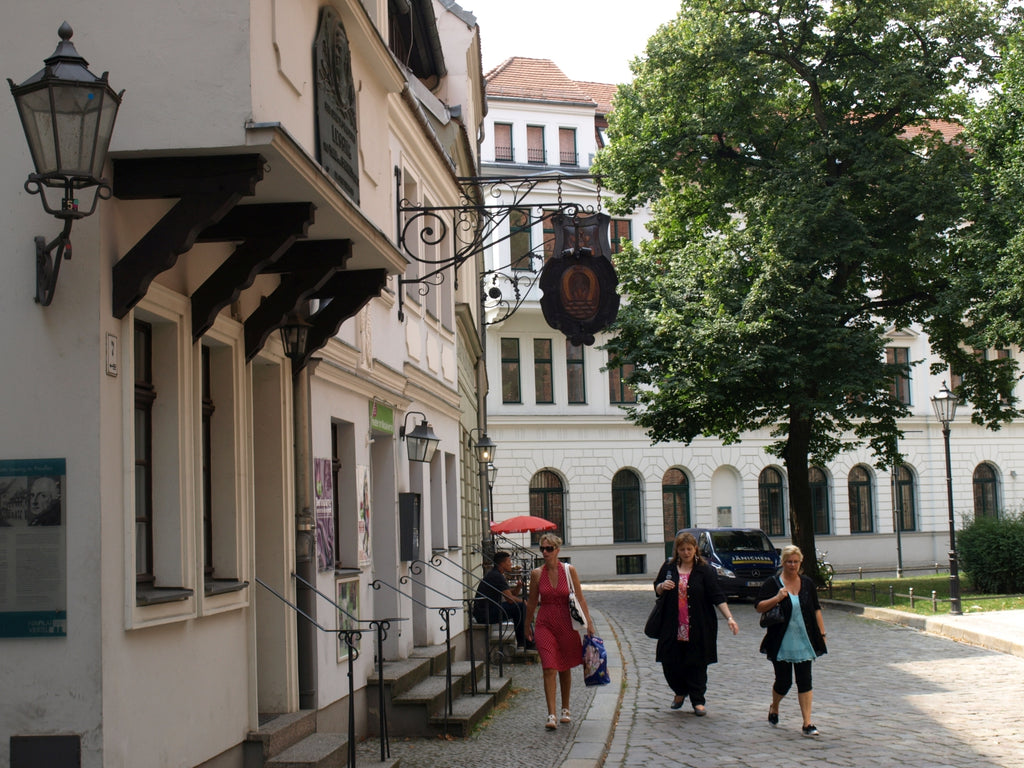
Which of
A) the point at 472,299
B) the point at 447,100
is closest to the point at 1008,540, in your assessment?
the point at 472,299

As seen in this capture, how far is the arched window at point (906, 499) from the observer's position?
51.5m

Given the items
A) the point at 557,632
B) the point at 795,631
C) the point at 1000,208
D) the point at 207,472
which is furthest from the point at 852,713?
the point at 1000,208

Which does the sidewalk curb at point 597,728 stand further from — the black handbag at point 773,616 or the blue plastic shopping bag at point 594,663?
the black handbag at point 773,616

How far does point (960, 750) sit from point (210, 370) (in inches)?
261

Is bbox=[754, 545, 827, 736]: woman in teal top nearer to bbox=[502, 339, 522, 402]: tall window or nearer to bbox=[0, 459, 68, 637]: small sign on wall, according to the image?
bbox=[0, 459, 68, 637]: small sign on wall

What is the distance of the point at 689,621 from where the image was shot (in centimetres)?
1245

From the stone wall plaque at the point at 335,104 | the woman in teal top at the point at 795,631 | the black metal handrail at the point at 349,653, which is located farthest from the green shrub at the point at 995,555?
the stone wall plaque at the point at 335,104

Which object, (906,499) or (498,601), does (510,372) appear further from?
(498,601)

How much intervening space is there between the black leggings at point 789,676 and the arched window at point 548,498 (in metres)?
35.4

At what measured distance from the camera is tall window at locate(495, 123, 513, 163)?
158 feet

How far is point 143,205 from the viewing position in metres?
6.90

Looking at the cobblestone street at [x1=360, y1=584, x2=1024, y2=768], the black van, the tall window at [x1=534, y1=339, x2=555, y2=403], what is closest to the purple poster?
the cobblestone street at [x1=360, y1=584, x2=1024, y2=768]

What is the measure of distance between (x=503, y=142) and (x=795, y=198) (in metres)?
22.1

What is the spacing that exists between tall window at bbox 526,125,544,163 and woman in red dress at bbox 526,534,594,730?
124ft
